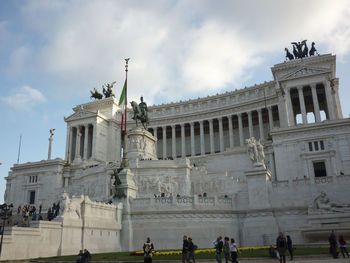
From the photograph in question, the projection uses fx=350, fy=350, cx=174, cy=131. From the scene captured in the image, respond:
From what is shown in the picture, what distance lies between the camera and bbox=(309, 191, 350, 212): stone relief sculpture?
28.2m

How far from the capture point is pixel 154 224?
29.7m

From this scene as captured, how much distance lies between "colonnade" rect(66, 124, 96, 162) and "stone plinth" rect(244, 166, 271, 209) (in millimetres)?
55140

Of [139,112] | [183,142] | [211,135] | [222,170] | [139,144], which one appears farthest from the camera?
[183,142]

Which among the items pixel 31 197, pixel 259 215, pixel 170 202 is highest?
pixel 31 197

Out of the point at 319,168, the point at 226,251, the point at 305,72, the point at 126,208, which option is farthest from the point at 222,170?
the point at 226,251

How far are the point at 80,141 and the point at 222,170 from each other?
4173cm

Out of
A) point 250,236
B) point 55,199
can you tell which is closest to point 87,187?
point 55,199

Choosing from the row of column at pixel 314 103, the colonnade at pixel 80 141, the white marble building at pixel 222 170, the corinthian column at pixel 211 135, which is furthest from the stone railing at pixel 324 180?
the colonnade at pixel 80 141

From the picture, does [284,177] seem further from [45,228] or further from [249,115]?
[45,228]

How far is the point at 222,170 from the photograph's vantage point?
5819 centimetres

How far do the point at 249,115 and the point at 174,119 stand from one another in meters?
18.4

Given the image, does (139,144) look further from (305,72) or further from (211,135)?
(305,72)

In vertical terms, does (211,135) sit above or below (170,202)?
above

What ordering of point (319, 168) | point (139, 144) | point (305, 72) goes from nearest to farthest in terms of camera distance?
point (319, 168) → point (139, 144) → point (305, 72)
